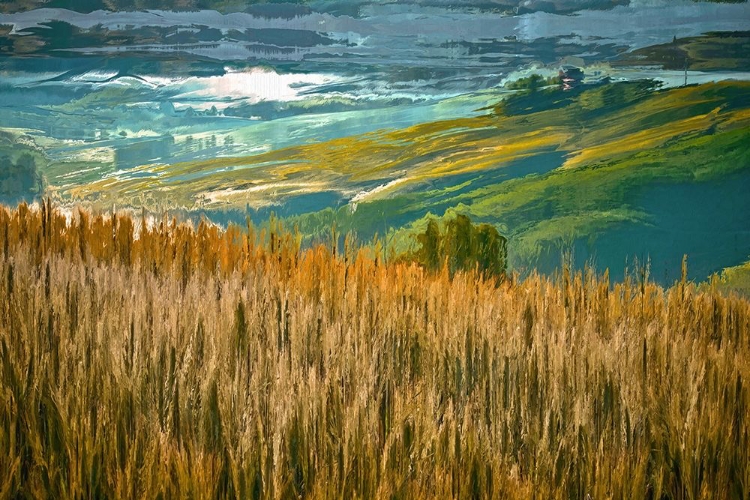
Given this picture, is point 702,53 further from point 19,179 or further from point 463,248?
point 19,179

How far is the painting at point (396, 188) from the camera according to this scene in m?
3.42

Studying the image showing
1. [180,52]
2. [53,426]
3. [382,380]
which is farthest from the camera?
[180,52]

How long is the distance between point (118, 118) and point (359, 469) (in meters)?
6.68

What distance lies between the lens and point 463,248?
22.1ft

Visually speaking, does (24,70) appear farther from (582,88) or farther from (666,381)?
(666,381)

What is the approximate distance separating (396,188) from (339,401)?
498 cm

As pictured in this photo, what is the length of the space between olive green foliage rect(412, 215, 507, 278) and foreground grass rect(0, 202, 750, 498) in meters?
2.14

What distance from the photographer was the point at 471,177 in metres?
7.41

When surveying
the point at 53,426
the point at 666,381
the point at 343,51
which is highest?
the point at 343,51

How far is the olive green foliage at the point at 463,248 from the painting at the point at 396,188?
3cm

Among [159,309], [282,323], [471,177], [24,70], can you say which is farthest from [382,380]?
[24,70]

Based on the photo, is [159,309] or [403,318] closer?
[159,309]

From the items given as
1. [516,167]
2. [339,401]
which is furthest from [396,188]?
[339,401]

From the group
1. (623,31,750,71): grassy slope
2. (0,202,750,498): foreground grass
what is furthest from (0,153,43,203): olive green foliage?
(623,31,750,71): grassy slope
